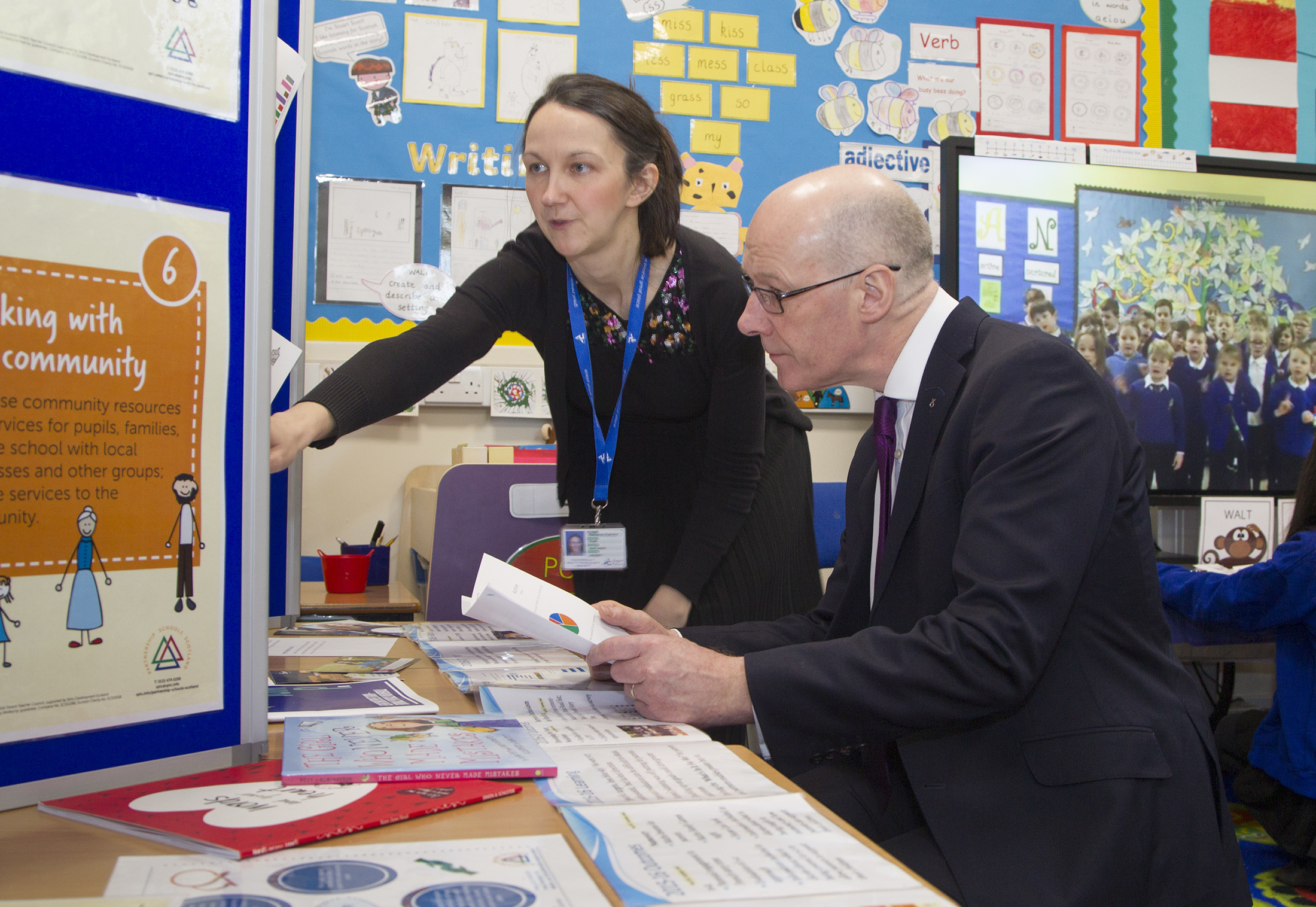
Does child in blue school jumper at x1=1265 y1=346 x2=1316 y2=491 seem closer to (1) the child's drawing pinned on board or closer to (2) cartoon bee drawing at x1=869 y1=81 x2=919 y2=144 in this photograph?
(2) cartoon bee drawing at x1=869 y1=81 x2=919 y2=144

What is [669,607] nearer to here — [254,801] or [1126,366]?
[254,801]

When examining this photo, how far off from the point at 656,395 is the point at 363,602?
2.82ft

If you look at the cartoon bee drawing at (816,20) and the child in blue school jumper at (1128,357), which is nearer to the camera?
the child in blue school jumper at (1128,357)

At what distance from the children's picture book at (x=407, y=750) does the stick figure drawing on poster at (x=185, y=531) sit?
14 centimetres

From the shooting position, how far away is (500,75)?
109 inches

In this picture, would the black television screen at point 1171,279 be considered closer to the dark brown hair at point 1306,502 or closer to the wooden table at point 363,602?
the dark brown hair at point 1306,502

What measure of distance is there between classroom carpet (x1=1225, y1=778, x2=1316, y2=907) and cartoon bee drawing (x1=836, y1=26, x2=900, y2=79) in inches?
87.3

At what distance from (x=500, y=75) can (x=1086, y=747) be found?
2433 millimetres

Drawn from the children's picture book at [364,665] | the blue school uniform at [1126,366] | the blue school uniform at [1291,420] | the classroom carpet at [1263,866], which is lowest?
the classroom carpet at [1263,866]

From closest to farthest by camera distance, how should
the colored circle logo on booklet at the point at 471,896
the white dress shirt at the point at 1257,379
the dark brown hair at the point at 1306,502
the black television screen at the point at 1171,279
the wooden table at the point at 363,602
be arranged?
the colored circle logo on booklet at the point at 471,896 < the wooden table at the point at 363,602 < the dark brown hair at the point at 1306,502 < the black television screen at the point at 1171,279 < the white dress shirt at the point at 1257,379

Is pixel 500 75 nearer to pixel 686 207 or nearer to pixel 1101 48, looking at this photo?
pixel 686 207

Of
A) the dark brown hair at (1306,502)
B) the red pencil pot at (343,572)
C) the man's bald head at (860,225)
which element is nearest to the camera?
the man's bald head at (860,225)

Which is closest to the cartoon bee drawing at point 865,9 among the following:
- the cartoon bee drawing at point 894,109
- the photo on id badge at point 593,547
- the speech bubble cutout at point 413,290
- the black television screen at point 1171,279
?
the cartoon bee drawing at point 894,109

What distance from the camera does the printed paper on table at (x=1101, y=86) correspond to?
Answer: 122 inches
